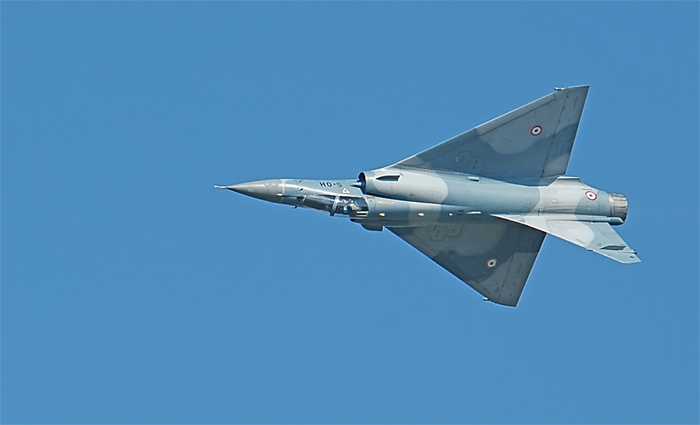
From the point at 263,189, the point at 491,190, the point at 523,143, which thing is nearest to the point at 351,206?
the point at 263,189

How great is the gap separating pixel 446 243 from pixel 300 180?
18.7ft

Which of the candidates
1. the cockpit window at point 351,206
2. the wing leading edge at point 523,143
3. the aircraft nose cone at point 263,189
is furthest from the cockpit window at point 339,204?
the wing leading edge at point 523,143

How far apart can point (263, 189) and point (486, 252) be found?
7.91m

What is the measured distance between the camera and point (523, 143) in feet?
102

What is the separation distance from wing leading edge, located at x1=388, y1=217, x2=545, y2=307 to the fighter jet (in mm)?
89

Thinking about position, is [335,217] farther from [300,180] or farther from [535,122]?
[535,122]

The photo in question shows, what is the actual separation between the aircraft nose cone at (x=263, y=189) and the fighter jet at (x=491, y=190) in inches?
1.1

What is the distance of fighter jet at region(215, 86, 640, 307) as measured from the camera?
29078 millimetres

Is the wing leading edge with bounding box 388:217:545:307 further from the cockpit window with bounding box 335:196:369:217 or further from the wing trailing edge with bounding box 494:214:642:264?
the cockpit window with bounding box 335:196:369:217

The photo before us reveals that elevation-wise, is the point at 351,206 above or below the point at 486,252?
below

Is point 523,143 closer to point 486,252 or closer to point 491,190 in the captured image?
point 491,190

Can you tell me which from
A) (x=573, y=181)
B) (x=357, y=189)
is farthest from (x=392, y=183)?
(x=573, y=181)

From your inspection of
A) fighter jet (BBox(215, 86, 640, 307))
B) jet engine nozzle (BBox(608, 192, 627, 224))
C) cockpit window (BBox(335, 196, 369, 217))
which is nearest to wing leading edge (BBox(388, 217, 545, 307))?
fighter jet (BBox(215, 86, 640, 307))

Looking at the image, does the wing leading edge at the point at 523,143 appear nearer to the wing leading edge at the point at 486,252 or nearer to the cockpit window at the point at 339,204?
the wing leading edge at the point at 486,252
